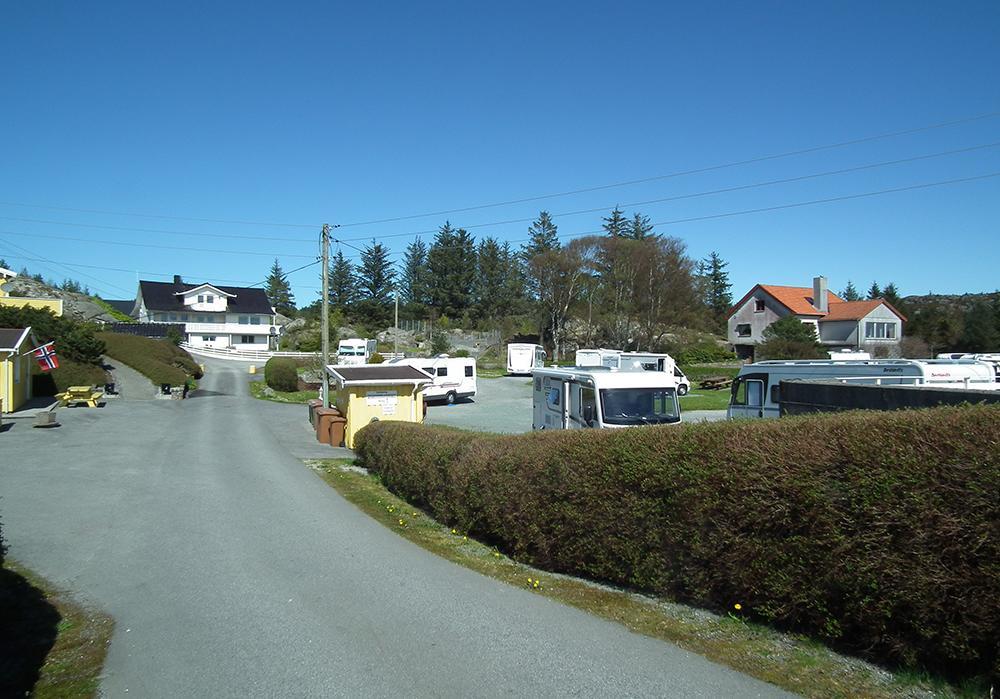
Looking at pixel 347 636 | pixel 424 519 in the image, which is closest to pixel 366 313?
pixel 424 519

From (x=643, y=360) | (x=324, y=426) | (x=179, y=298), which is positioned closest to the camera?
(x=324, y=426)

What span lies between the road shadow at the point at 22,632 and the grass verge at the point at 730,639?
431 centimetres

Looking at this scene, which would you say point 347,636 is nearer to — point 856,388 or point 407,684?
point 407,684

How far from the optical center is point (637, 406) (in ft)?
51.8

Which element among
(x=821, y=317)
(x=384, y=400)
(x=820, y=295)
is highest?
(x=820, y=295)

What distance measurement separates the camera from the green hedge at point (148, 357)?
140 feet

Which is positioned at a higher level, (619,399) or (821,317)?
(821,317)

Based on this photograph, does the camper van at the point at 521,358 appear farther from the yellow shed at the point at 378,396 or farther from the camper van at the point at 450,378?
the yellow shed at the point at 378,396

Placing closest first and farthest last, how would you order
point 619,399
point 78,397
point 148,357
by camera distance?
point 619,399
point 78,397
point 148,357

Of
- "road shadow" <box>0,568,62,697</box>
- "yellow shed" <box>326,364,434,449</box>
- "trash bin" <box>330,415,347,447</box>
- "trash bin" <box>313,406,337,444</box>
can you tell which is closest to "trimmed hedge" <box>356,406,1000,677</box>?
"road shadow" <box>0,568,62,697</box>

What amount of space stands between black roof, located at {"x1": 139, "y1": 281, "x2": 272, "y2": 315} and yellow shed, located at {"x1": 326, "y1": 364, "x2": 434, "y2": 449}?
62.1 metres

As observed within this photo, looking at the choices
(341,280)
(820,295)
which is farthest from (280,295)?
(820,295)

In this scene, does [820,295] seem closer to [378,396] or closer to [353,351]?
[353,351]

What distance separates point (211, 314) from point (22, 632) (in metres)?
81.2
